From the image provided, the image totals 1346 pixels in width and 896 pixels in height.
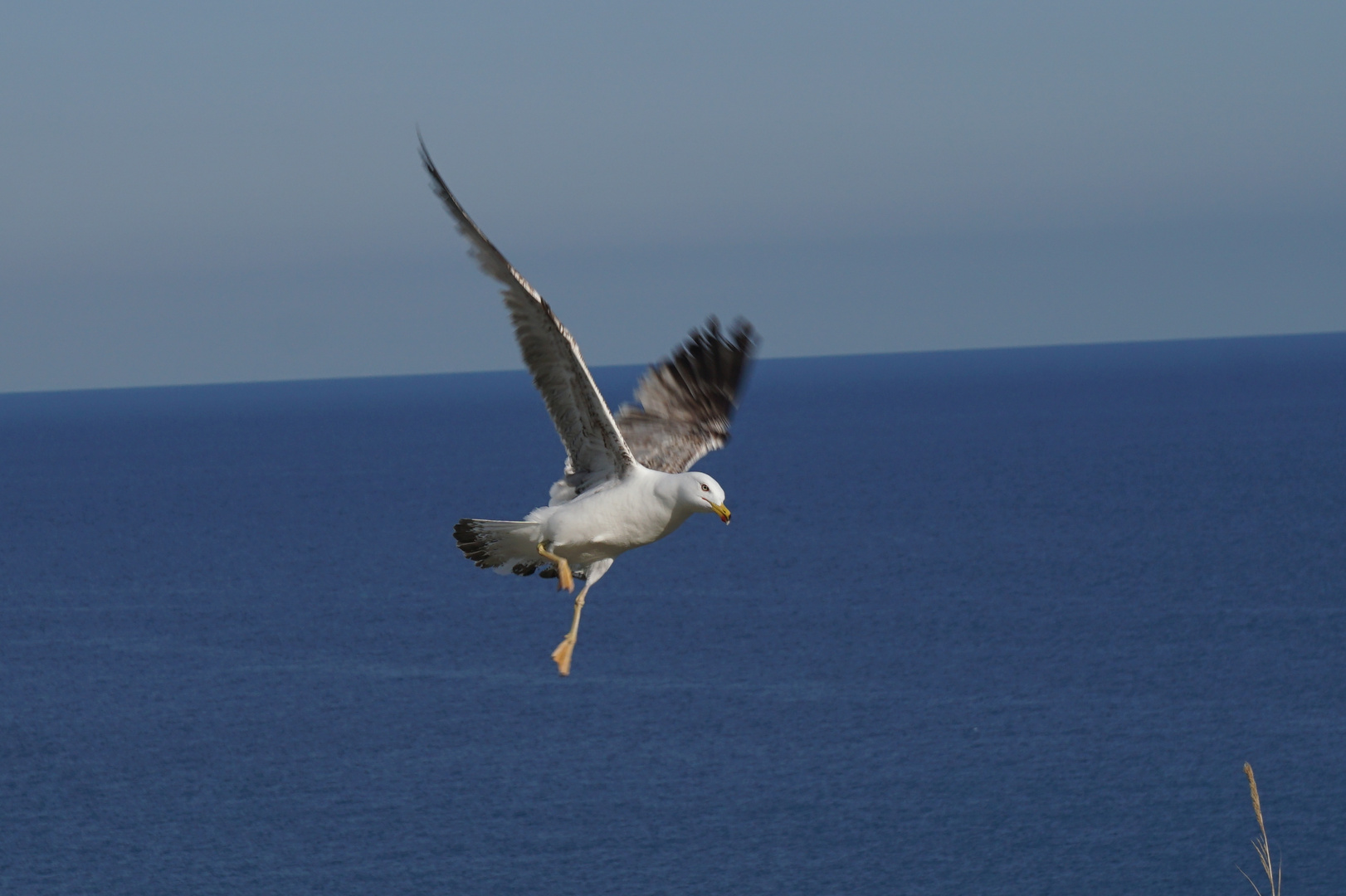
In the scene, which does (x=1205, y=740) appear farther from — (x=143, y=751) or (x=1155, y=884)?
(x=143, y=751)

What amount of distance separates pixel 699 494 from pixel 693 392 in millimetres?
6072

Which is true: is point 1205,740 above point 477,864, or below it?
above

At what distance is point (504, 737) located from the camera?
15738 cm

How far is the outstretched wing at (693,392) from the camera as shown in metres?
20.2

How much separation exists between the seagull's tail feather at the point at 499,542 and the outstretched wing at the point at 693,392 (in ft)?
11.0

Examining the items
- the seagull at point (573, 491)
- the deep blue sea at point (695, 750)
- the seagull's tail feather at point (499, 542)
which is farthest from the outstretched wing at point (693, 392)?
the deep blue sea at point (695, 750)

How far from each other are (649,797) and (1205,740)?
55831 mm

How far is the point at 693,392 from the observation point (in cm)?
2094

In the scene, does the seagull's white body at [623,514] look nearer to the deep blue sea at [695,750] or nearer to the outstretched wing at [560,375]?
the outstretched wing at [560,375]

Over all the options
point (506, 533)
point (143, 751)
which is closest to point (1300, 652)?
point (143, 751)

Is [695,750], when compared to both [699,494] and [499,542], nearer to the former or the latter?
[499,542]

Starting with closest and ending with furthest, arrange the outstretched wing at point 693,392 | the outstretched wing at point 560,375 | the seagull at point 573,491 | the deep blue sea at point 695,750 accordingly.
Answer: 1. the outstretched wing at point 560,375
2. the seagull at point 573,491
3. the outstretched wing at point 693,392
4. the deep blue sea at point 695,750

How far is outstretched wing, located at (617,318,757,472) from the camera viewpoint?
20.2 m

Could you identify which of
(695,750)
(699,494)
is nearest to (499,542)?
(699,494)
